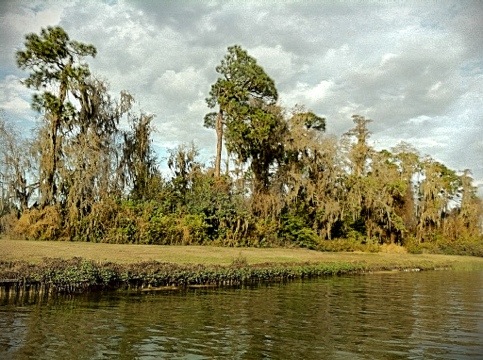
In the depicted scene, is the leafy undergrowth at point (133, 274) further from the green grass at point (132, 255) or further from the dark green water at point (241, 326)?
the green grass at point (132, 255)

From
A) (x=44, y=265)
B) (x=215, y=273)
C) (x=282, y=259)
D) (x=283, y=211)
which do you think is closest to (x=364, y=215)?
(x=283, y=211)

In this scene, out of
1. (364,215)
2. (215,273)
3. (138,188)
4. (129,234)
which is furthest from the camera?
(364,215)

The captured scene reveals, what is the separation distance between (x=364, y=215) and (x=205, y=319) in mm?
38737

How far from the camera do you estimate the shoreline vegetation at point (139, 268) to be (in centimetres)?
1815

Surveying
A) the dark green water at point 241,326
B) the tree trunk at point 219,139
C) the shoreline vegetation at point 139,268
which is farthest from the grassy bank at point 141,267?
the tree trunk at point 219,139

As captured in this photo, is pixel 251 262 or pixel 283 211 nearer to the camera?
pixel 251 262

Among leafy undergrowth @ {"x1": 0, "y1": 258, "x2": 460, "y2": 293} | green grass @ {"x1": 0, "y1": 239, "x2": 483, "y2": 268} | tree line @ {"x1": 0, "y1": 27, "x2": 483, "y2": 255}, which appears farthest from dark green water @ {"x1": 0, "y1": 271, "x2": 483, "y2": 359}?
tree line @ {"x1": 0, "y1": 27, "x2": 483, "y2": 255}

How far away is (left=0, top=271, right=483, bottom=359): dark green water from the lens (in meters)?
11.1

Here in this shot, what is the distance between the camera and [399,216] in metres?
53.2

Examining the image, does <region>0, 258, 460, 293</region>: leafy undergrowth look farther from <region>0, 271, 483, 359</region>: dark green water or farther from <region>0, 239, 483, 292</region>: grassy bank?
<region>0, 271, 483, 359</region>: dark green water

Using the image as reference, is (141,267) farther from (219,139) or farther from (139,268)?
(219,139)

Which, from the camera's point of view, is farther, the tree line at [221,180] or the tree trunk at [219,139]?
the tree trunk at [219,139]

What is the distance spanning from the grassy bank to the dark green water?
3.14 ft

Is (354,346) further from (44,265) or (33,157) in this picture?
(33,157)
